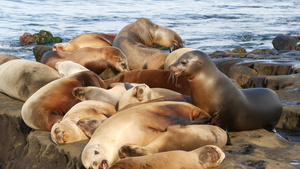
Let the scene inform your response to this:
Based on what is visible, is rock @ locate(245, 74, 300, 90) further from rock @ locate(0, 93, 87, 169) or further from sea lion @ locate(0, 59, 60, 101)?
rock @ locate(0, 93, 87, 169)

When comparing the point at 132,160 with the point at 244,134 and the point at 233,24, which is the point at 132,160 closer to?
the point at 244,134

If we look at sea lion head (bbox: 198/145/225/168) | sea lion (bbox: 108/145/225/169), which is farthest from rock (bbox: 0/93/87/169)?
sea lion head (bbox: 198/145/225/168)

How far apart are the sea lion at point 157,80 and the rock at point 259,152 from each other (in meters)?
1.36

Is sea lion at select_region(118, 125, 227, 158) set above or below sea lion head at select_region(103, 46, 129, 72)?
above

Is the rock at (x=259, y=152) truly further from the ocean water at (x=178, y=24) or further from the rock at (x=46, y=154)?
the ocean water at (x=178, y=24)

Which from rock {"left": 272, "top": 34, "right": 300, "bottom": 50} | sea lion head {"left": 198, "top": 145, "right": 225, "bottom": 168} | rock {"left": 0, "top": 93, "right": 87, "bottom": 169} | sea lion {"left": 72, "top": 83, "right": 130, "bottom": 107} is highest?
sea lion head {"left": 198, "top": 145, "right": 225, "bottom": 168}

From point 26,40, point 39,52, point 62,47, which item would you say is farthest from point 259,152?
point 26,40

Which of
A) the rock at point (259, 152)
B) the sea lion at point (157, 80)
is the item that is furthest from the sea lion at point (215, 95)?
the sea lion at point (157, 80)

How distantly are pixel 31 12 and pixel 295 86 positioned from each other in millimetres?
24879

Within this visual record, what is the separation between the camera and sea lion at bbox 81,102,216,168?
3304 millimetres

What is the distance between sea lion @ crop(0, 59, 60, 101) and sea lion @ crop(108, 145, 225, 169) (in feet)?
10.9

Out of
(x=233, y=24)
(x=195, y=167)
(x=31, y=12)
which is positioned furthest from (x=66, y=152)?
(x=31, y=12)

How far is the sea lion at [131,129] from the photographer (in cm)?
330

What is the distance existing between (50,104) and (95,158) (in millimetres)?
1910
